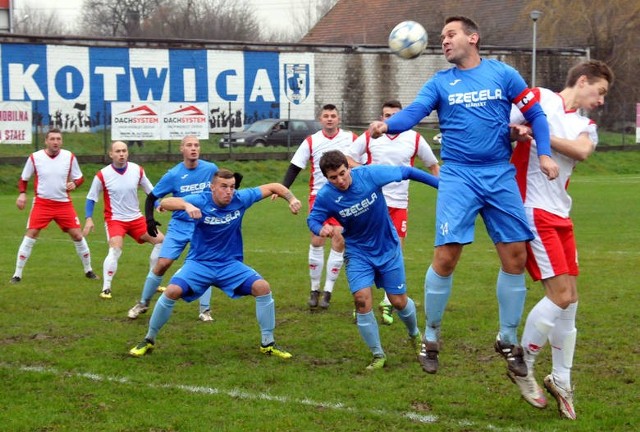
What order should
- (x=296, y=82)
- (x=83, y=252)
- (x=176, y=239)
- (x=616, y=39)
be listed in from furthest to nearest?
1. (x=616, y=39)
2. (x=296, y=82)
3. (x=83, y=252)
4. (x=176, y=239)

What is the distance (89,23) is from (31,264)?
61.2 meters

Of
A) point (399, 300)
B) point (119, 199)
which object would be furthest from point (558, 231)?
point (119, 199)

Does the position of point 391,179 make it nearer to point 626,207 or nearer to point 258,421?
point 258,421

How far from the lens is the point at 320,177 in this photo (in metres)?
11.1

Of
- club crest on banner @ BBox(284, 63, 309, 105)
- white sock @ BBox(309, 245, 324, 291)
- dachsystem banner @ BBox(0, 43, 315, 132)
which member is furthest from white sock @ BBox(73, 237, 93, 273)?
club crest on banner @ BBox(284, 63, 309, 105)

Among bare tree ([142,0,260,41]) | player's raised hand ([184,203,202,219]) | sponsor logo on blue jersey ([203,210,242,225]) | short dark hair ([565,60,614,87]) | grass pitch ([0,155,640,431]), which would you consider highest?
bare tree ([142,0,260,41])

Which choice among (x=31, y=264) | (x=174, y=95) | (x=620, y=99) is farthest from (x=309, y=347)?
(x=620, y=99)

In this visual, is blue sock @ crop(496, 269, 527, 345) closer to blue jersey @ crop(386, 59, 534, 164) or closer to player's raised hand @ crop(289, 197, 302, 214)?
blue jersey @ crop(386, 59, 534, 164)

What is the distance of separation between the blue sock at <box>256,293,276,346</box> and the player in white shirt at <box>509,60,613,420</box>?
2.56m

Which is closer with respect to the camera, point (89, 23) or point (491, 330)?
point (491, 330)

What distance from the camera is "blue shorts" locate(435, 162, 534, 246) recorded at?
6438 millimetres

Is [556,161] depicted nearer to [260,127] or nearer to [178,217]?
[178,217]

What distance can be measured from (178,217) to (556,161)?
15.6 feet

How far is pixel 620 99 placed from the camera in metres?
50.1
